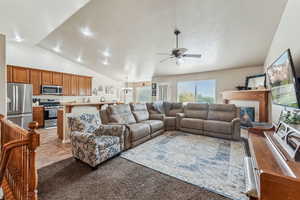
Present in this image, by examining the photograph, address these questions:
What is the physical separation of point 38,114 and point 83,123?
12.3ft

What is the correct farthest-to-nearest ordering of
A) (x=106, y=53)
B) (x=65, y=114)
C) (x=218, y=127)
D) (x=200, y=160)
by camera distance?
1. (x=106, y=53)
2. (x=218, y=127)
3. (x=65, y=114)
4. (x=200, y=160)

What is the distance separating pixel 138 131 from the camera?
3.09m

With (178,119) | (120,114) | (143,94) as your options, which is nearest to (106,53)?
(120,114)

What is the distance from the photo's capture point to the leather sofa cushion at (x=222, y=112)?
394cm

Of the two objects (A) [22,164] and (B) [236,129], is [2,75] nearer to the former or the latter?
(A) [22,164]

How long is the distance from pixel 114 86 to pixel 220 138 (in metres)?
6.90

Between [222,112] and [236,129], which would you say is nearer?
[236,129]

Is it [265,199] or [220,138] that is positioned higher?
[265,199]

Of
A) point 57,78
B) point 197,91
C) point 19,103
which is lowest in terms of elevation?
point 19,103

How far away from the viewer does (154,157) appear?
2566 mm

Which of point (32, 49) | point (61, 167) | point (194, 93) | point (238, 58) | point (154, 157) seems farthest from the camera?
point (194, 93)

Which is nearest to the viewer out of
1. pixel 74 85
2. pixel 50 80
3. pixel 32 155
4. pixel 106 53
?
pixel 32 155

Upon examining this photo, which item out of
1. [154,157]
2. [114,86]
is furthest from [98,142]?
[114,86]

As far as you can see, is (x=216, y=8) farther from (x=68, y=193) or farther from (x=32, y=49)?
(x=32, y=49)
